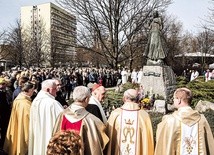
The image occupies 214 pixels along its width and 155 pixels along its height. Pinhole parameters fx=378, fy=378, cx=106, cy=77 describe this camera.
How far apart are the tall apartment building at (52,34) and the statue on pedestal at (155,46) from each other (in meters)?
17.7

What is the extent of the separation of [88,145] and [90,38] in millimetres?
31520

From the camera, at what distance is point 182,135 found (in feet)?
18.6

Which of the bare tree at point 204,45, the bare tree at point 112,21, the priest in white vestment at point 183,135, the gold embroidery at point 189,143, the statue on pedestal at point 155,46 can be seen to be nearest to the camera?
the priest in white vestment at point 183,135

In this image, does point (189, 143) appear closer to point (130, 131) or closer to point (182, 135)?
point (182, 135)

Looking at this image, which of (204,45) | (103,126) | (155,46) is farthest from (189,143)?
(204,45)

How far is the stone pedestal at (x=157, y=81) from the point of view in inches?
693

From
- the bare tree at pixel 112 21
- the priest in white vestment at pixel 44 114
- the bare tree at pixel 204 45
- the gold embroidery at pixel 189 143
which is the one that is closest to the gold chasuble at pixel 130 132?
the gold embroidery at pixel 189 143

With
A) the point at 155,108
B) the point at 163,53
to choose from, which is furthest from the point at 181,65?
the point at 155,108

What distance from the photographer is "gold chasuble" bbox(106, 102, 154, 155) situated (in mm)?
5938

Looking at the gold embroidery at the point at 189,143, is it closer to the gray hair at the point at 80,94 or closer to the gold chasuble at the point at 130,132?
the gold chasuble at the point at 130,132

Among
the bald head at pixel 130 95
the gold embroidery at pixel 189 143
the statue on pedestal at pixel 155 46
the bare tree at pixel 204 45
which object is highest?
the bare tree at pixel 204 45

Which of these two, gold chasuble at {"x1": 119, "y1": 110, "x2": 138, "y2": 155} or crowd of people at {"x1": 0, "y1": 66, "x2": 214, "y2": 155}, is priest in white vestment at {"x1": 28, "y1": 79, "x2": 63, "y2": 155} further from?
Answer: gold chasuble at {"x1": 119, "y1": 110, "x2": 138, "y2": 155}

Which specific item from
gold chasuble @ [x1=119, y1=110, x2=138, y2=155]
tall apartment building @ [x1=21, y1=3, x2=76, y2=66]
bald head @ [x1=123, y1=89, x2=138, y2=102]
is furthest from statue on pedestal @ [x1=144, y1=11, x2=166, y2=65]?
tall apartment building @ [x1=21, y1=3, x2=76, y2=66]

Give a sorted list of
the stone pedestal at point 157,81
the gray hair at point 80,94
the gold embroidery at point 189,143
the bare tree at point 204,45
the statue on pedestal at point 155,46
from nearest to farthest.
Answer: the gray hair at point 80,94 < the gold embroidery at point 189,143 < the stone pedestal at point 157,81 < the statue on pedestal at point 155,46 < the bare tree at point 204,45
